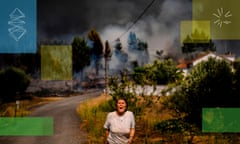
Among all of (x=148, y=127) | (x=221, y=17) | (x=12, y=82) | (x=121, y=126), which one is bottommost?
(x=148, y=127)

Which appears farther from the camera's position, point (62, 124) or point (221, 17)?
point (62, 124)

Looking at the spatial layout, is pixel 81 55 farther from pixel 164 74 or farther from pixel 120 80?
pixel 164 74

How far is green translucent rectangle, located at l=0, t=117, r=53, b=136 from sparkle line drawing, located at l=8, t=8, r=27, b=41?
1427 mm

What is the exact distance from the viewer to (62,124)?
23.5ft

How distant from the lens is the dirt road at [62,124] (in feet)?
23.2

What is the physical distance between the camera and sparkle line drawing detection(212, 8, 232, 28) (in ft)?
23.0

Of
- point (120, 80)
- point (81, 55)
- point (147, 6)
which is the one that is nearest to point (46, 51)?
point (81, 55)

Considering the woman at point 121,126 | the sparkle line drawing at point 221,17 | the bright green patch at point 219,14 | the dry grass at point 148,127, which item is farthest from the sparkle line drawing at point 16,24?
the sparkle line drawing at point 221,17

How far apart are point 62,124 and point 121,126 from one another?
7.59 ft

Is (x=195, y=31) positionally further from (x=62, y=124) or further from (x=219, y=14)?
(x=62, y=124)

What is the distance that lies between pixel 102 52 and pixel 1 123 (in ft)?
7.15

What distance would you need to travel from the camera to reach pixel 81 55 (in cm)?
718
